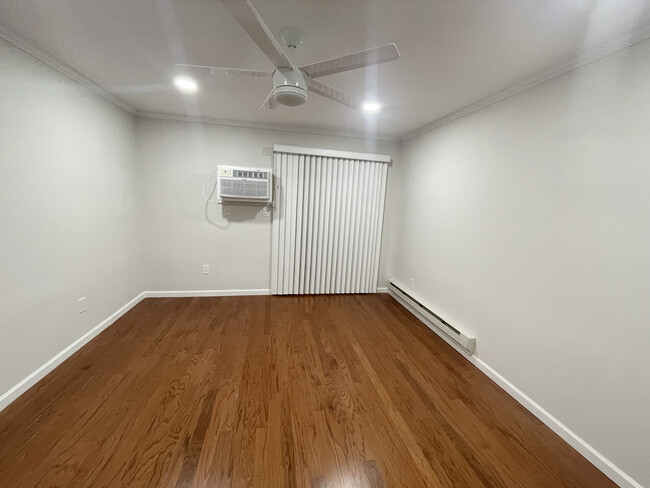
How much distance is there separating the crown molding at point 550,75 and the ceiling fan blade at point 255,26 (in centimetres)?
174

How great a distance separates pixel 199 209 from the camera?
10.8 feet

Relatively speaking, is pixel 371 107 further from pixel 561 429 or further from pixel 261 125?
pixel 561 429

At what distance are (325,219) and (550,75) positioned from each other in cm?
254

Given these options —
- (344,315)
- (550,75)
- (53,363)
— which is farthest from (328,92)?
(53,363)

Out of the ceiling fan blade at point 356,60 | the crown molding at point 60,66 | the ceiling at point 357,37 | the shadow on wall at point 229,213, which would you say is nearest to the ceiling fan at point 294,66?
the ceiling fan blade at point 356,60

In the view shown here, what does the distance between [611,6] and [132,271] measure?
4.34m

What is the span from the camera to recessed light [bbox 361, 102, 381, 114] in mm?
2390

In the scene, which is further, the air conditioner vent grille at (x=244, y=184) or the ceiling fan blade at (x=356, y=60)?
the air conditioner vent grille at (x=244, y=184)

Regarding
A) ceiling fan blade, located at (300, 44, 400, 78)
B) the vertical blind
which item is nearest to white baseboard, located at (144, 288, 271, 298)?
Answer: the vertical blind

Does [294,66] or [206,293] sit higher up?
[294,66]

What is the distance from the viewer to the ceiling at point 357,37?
1226 mm

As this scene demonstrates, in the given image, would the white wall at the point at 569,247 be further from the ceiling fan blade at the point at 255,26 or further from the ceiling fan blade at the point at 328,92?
the ceiling fan blade at the point at 255,26

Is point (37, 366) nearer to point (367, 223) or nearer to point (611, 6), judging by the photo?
point (367, 223)

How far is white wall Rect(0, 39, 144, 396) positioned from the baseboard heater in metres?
3.39
